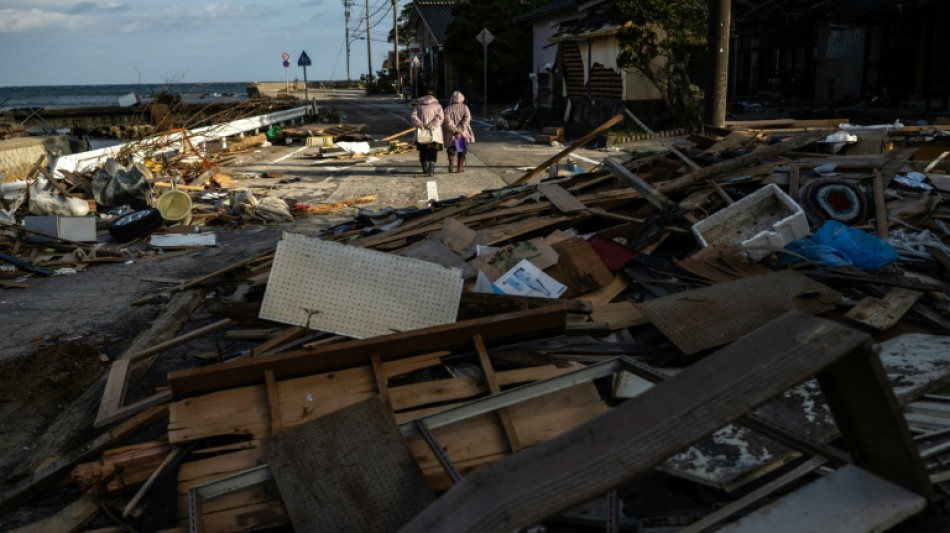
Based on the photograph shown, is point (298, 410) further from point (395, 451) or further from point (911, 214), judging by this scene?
point (911, 214)

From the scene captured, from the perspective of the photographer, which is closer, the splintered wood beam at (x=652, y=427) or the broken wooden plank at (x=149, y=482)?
the splintered wood beam at (x=652, y=427)

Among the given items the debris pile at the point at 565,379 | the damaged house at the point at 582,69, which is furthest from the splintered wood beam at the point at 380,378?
the damaged house at the point at 582,69

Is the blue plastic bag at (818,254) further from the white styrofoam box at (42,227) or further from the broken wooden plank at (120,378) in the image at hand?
the white styrofoam box at (42,227)

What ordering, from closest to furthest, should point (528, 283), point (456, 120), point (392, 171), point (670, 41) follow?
point (528, 283)
point (456, 120)
point (392, 171)
point (670, 41)

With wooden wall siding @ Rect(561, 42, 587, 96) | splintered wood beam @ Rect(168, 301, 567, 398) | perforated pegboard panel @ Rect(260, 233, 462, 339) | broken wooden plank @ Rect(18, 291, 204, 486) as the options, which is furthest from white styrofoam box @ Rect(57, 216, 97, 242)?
wooden wall siding @ Rect(561, 42, 587, 96)

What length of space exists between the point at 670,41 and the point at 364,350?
59.5ft

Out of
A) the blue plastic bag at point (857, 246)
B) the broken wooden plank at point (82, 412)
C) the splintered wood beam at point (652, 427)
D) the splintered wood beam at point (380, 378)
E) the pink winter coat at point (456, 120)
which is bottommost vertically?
the broken wooden plank at point (82, 412)

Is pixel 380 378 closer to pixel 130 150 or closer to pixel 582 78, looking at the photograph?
pixel 130 150

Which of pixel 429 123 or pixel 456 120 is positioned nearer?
pixel 429 123

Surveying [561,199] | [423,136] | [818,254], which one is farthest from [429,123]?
[818,254]

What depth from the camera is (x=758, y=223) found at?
6723mm

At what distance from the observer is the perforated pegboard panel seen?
4992 millimetres

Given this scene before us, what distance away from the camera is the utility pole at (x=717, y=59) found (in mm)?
13227

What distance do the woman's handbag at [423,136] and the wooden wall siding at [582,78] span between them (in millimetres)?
10444
